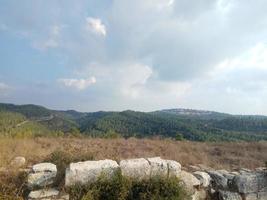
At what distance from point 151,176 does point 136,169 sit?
0.36m

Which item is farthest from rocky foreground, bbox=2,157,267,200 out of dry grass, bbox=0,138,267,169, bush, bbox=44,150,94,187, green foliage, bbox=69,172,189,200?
dry grass, bbox=0,138,267,169

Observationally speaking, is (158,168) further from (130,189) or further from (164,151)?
(164,151)

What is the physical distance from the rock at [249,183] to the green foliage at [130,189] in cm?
170

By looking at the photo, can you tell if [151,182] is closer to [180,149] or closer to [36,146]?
[36,146]

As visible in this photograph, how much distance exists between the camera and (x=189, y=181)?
795 centimetres

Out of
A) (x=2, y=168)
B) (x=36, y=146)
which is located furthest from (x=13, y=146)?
(x=2, y=168)

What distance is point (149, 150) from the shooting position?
17.3m

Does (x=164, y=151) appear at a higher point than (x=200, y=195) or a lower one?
higher

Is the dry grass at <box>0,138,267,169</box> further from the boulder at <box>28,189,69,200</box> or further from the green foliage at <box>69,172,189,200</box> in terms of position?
the boulder at <box>28,189,69,200</box>

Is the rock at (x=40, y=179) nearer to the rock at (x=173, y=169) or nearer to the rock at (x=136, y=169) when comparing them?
the rock at (x=136, y=169)

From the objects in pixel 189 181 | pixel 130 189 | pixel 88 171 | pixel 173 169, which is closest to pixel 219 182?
pixel 189 181

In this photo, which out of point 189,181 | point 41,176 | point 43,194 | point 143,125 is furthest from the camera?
point 143,125

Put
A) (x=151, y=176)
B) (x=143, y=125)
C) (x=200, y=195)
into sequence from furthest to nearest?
(x=143, y=125) < (x=200, y=195) < (x=151, y=176)

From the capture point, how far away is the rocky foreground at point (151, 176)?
726 centimetres
